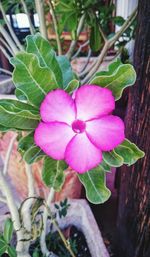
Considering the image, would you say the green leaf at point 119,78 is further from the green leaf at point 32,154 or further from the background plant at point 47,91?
the green leaf at point 32,154

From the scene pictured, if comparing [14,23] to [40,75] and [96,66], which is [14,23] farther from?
[40,75]

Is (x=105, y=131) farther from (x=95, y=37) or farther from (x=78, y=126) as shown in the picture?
(x=95, y=37)

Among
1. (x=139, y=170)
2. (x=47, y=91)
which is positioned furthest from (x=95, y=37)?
(x=47, y=91)

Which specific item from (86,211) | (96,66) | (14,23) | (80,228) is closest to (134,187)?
(86,211)

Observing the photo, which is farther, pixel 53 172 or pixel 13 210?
pixel 13 210

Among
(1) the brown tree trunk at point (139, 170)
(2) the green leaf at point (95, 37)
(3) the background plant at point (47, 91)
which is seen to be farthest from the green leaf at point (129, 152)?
(2) the green leaf at point (95, 37)

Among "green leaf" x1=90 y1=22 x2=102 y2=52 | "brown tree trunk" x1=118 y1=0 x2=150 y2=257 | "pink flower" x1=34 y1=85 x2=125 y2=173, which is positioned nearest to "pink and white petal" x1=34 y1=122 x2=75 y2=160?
"pink flower" x1=34 y1=85 x2=125 y2=173
